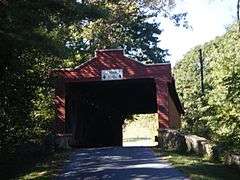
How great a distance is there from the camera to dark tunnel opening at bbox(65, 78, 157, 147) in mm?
34644

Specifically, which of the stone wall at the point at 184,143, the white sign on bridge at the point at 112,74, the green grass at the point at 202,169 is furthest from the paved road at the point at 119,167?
the white sign on bridge at the point at 112,74

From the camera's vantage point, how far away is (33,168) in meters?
19.2

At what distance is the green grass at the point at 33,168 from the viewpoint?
17.3 metres

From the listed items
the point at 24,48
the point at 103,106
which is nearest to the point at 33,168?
the point at 24,48

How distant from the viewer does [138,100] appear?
45.3m

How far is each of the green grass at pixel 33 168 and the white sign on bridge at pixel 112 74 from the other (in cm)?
936

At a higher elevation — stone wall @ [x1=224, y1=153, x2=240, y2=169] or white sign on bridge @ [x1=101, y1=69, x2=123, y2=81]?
white sign on bridge @ [x1=101, y1=69, x2=123, y2=81]

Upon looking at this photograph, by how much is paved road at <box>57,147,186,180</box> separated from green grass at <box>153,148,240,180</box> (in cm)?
32

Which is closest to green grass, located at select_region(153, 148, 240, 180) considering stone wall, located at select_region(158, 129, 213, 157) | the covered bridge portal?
stone wall, located at select_region(158, 129, 213, 157)

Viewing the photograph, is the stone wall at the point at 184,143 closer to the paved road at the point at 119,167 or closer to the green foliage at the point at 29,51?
the paved road at the point at 119,167

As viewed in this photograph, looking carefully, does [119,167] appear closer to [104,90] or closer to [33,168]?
[33,168]

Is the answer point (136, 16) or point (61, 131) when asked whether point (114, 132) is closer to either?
point (136, 16)

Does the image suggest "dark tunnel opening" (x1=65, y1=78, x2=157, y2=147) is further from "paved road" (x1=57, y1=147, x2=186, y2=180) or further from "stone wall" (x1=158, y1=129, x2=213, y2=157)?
"paved road" (x1=57, y1=147, x2=186, y2=180)

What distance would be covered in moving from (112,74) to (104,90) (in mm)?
7247
